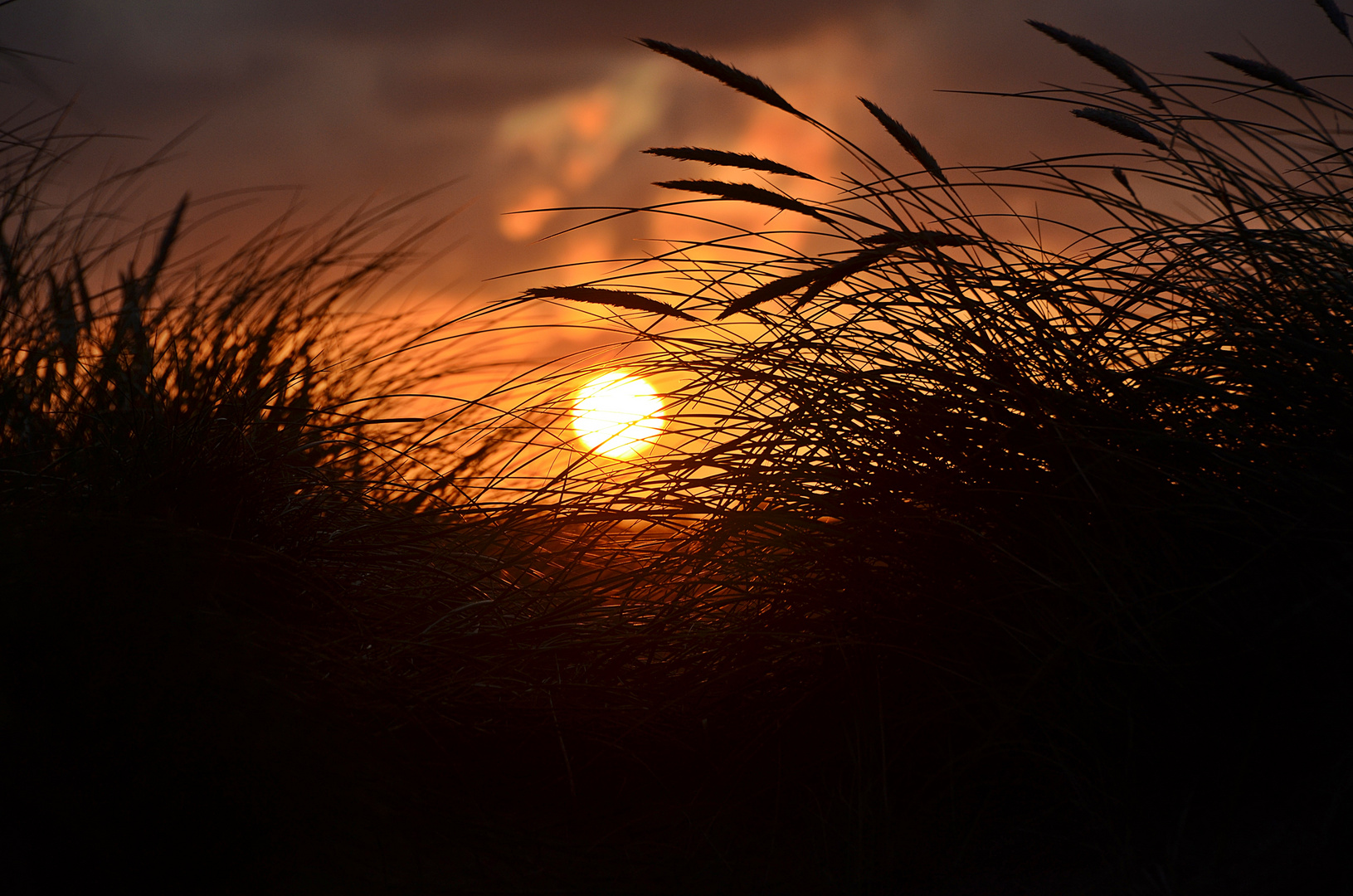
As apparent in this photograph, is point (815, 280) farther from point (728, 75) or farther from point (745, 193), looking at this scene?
point (728, 75)

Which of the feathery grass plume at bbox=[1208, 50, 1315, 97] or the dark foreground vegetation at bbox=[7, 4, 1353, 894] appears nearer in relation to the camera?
the dark foreground vegetation at bbox=[7, 4, 1353, 894]

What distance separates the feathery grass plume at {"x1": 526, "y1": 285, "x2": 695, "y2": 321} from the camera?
1195mm

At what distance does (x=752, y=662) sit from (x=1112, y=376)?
0.57 meters

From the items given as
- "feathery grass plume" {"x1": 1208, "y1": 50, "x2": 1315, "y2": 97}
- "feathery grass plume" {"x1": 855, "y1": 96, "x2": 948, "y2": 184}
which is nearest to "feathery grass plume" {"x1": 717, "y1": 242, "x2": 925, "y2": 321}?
"feathery grass plume" {"x1": 855, "y1": 96, "x2": 948, "y2": 184}

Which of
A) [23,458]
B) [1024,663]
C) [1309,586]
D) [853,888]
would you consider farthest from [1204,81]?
[23,458]

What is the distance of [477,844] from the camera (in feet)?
3.30

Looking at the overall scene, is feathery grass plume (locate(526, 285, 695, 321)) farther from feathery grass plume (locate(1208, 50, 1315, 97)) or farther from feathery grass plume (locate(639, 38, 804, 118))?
feathery grass plume (locate(1208, 50, 1315, 97))

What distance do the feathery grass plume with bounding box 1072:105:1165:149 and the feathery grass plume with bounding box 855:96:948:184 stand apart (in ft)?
0.68

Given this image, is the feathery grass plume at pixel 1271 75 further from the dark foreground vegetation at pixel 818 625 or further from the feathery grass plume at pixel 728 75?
the feathery grass plume at pixel 728 75

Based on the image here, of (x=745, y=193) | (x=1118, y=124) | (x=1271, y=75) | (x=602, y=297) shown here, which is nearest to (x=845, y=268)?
(x=745, y=193)

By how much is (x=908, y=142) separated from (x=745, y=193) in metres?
0.29

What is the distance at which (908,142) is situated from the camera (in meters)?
1.27

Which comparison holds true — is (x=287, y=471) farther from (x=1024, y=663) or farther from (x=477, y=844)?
(x=1024, y=663)

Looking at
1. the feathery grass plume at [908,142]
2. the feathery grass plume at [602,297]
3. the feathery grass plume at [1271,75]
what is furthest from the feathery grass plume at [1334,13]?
the feathery grass plume at [602,297]
